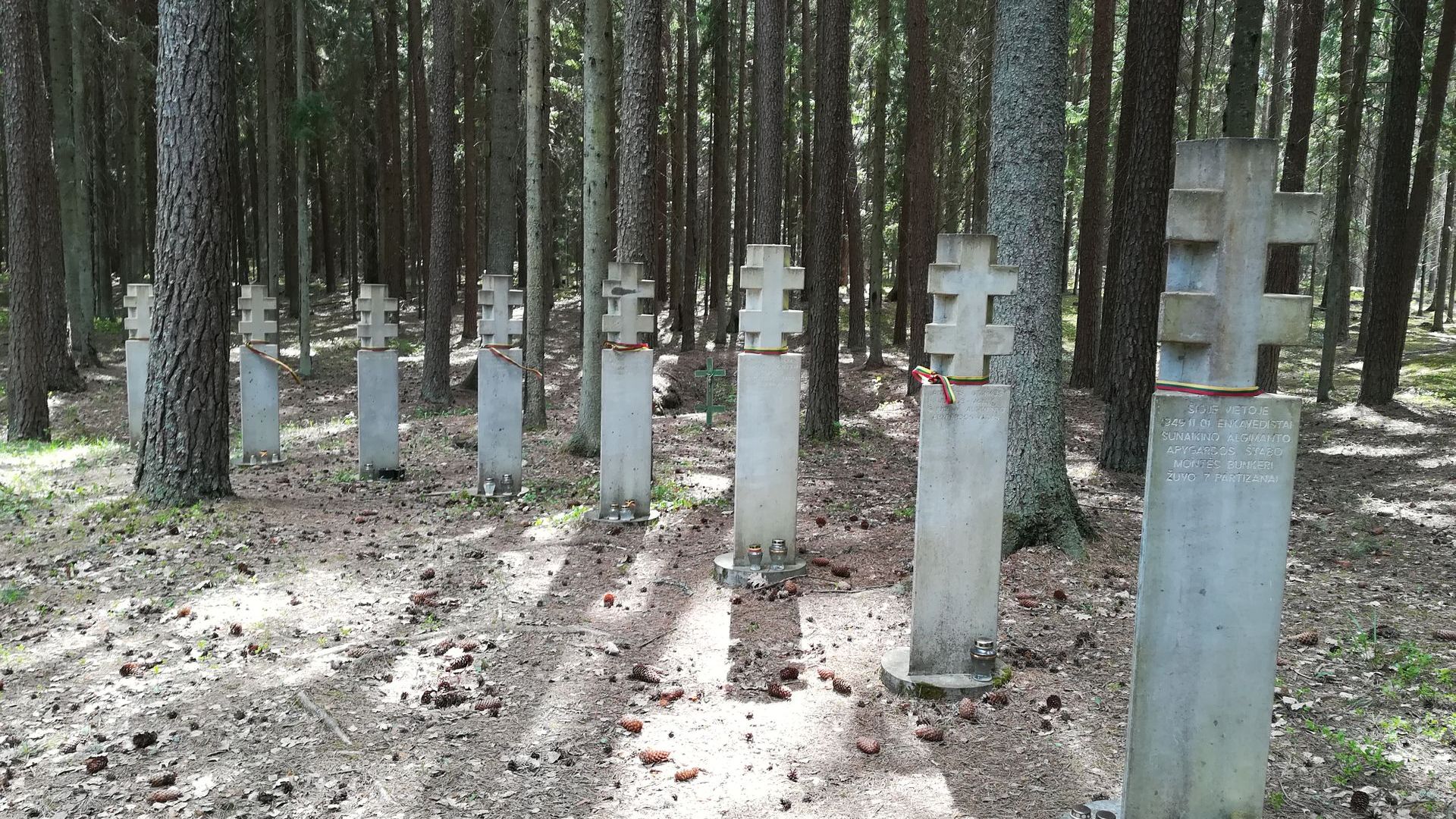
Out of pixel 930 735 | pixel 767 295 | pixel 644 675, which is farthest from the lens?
pixel 767 295

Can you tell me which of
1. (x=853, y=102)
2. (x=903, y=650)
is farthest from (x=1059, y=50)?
(x=853, y=102)

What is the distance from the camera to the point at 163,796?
404 centimetres

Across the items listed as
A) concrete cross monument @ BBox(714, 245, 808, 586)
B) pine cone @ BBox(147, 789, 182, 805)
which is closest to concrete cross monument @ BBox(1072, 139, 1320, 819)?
concrete cross monument @ BBox(714, 245, 808, 586)

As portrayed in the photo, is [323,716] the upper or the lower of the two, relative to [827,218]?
lower

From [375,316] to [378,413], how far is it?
3.61ft

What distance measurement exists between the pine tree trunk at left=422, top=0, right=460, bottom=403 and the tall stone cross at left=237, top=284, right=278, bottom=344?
15.1 feet

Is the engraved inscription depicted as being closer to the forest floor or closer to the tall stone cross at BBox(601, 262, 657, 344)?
the forest floor

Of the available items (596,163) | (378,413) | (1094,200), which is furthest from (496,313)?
(1094,200)

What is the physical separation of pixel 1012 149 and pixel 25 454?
12916 millimetres

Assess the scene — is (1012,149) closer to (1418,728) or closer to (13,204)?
(1418,728)

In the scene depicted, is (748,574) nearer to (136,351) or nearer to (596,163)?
(596,163)

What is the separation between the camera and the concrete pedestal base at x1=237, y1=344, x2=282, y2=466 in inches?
451

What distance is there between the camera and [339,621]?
20.1ft

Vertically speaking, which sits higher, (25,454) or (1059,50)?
(1059,50)
